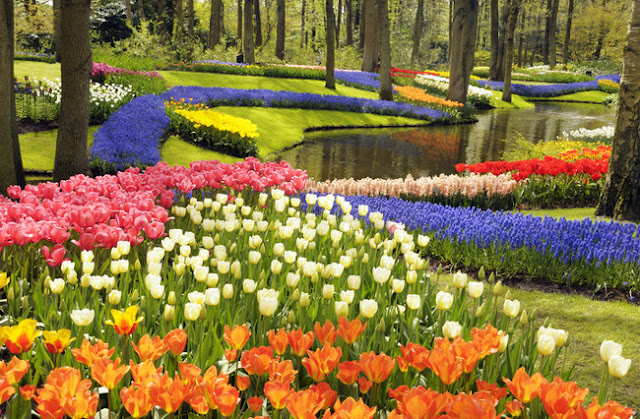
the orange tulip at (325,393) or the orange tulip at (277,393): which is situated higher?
the orange tulip at (277,393)

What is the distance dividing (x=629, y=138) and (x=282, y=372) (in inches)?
285

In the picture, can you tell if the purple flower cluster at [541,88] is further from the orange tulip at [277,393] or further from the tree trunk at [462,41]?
the orange tulip at [277,393]

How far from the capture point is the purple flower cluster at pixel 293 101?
18734 millimetres

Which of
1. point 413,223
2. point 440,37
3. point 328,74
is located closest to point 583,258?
point 413,223

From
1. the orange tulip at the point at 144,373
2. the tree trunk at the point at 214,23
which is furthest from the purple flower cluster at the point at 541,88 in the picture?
the orange tulip at the point at 144,373

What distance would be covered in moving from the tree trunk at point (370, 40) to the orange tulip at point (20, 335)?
28.3m

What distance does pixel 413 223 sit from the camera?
6.61 meters

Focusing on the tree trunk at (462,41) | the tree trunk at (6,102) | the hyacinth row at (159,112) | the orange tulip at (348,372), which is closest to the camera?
the orange tulip at (348,372)

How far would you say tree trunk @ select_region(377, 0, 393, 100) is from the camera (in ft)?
69.0

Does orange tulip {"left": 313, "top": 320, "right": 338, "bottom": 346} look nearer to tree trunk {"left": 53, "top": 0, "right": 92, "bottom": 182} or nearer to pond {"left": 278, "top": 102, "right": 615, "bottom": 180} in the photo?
tree trunk {"left": 53, "top": 0, "right": 92, "bottom": 182}

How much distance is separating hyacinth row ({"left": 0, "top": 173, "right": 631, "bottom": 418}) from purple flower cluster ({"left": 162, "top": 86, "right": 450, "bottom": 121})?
1381cm

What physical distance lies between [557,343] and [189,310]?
64.5 inches

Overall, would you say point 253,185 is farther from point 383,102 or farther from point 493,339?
point 383,102

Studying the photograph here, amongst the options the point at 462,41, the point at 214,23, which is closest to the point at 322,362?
the point at 462,41
